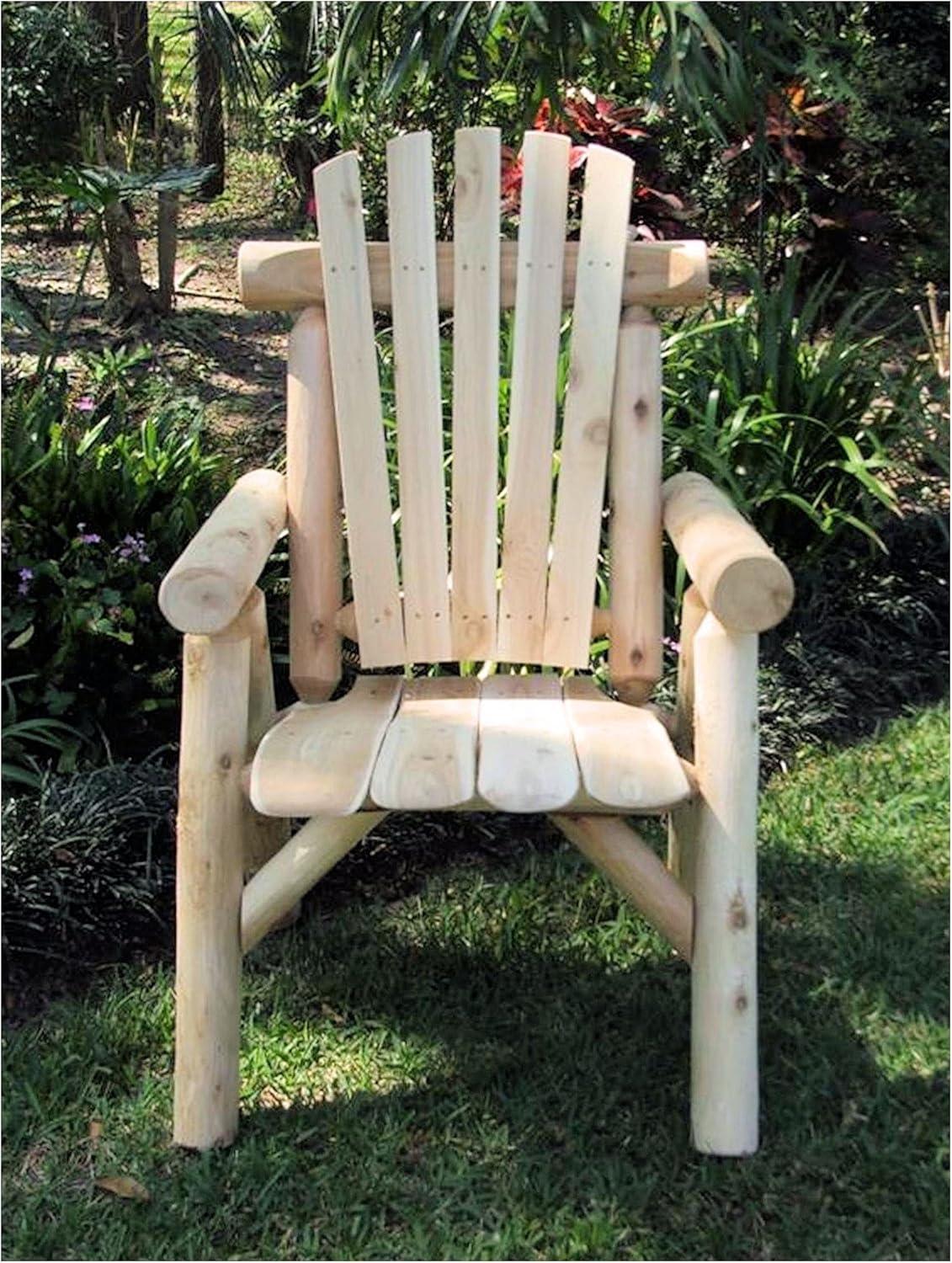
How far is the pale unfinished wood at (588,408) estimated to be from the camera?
2.09 m

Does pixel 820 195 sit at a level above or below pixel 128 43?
below

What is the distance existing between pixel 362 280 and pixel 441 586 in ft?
1.64

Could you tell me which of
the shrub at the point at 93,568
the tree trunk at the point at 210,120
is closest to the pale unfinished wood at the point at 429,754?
the shrub at the point at 93,568

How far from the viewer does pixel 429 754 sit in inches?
67.4

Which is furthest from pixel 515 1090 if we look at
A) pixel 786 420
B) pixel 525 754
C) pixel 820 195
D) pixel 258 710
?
pixel 820 195

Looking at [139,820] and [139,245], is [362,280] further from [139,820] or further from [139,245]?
[139,245]

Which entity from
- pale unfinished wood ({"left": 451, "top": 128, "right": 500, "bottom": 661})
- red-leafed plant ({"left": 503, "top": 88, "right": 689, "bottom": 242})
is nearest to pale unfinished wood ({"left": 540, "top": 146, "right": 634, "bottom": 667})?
pale unfinished wood ({"left": 451, "top": 128, "right": 500, "bottom": 661})

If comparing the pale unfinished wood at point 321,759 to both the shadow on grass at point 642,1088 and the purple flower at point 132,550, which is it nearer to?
the shadow on grass at point 642,1088

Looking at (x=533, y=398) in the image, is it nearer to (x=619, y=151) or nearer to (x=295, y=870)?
(x=295, y=870)

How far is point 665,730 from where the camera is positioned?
1906mm

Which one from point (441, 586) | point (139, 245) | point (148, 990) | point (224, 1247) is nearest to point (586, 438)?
point (441, 586)

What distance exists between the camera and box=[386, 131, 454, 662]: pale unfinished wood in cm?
210

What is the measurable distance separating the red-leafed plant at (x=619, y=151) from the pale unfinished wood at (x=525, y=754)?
2.17 m

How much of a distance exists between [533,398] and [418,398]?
18cm
